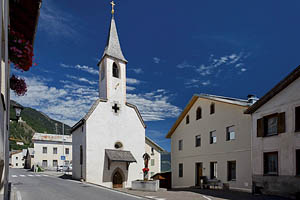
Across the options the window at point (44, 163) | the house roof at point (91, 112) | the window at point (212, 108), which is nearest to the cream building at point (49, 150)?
the window at point (44, 163)

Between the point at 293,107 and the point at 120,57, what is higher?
the point at 120,57

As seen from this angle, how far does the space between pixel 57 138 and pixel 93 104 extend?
106 feet

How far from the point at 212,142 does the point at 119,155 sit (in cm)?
917

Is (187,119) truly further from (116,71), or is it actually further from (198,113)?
(116,71)

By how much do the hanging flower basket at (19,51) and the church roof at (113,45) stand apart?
21.5 metres

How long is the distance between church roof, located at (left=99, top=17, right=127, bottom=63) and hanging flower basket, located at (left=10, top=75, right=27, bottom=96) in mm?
20828

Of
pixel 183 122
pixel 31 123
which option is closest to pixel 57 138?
pixel 183 122

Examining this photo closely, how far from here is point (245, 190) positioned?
55.8 feet

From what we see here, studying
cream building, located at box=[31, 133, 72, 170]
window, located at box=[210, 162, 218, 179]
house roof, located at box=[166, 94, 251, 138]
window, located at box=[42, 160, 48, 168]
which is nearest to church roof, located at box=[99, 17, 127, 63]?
house roof, located at box=[166, 94, 251, 138]

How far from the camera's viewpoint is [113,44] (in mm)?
29125

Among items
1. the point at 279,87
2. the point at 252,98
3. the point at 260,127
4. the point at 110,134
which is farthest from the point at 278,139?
the point at 110,134

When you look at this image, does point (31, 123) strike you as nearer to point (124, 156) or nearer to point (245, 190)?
point (124, 156)

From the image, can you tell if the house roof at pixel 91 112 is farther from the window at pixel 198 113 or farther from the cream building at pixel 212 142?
the window at pixel 198 113

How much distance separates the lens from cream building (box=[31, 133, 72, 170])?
50531 mm
